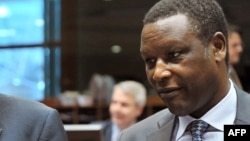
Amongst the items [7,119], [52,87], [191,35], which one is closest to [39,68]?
[52,87]

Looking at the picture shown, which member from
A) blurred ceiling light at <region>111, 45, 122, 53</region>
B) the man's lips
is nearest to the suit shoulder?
the man's lips

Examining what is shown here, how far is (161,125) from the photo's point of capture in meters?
1.65

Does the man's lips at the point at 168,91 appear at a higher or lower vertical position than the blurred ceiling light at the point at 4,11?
higher

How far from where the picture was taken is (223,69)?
1.51 metres

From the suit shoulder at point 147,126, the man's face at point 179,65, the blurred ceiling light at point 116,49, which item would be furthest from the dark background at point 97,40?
the man's face at point 179,65

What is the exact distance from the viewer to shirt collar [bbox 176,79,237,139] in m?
1.51

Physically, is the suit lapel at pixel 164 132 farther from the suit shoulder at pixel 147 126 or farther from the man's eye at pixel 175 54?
the man's eye at pixel 175 54

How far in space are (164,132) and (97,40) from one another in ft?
19.6

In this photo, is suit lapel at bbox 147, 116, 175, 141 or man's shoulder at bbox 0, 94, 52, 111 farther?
man's shoulder at bbox 0, 94, 52, 111

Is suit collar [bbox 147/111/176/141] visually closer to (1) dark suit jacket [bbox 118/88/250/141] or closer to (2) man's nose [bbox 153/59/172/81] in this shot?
(1) dark suit jacket [bbox 118/88/250/141]

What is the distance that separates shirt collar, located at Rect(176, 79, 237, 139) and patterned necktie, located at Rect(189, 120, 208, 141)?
0.4 inches

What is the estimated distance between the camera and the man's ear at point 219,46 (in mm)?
1481

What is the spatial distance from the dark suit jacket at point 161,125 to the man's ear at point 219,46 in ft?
0.47

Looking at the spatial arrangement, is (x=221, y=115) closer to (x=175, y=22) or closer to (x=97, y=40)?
(x=175, y=22)
